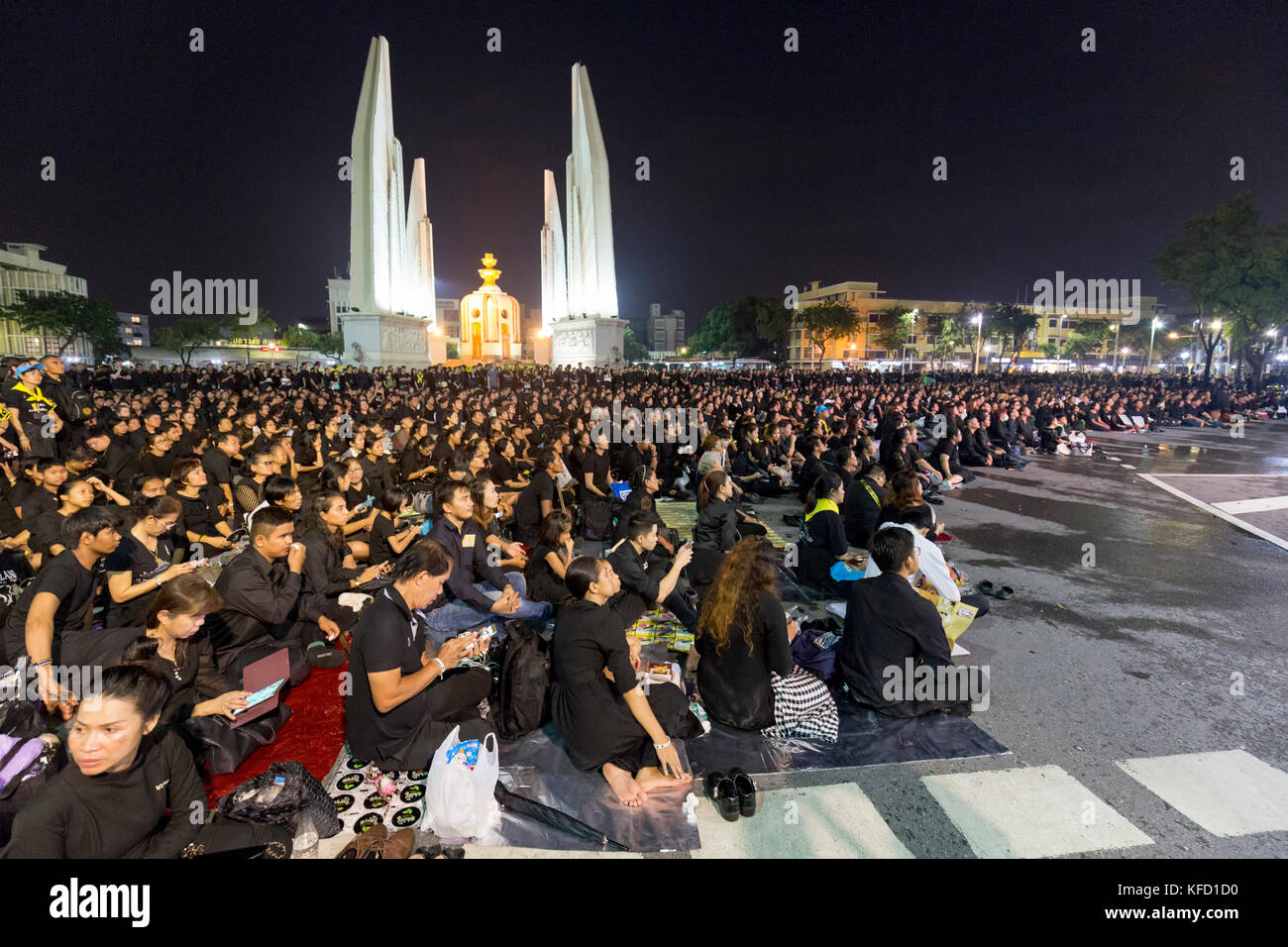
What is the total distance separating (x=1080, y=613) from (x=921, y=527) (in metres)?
2.21

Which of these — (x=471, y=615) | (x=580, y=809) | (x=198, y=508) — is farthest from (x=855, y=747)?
(x=198, y=508)

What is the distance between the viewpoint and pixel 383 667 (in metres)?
3.19

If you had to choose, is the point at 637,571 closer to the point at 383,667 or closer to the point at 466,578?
the point at 466,578

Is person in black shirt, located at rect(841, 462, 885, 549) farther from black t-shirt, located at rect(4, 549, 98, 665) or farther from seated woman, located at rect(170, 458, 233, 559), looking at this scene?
seated woman, located at rect(170, 458, 233, 559)

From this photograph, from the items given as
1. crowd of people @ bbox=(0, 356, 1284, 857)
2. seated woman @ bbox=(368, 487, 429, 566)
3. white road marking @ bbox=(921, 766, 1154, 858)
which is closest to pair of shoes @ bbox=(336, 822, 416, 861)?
crowd of people @ bbox=(0, 356, 1284, 857)

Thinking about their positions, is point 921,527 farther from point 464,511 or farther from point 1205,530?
point 1205,530

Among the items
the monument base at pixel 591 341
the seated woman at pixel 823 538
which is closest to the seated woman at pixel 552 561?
the seated woman at pixel 823 538

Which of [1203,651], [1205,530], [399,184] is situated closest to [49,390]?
[1203,651]

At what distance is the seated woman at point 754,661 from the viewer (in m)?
3.73

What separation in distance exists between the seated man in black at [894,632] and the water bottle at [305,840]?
339 cm

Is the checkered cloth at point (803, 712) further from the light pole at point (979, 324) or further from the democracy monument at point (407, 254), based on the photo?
the light pole at point (979, 324)

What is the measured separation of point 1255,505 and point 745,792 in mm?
13075
